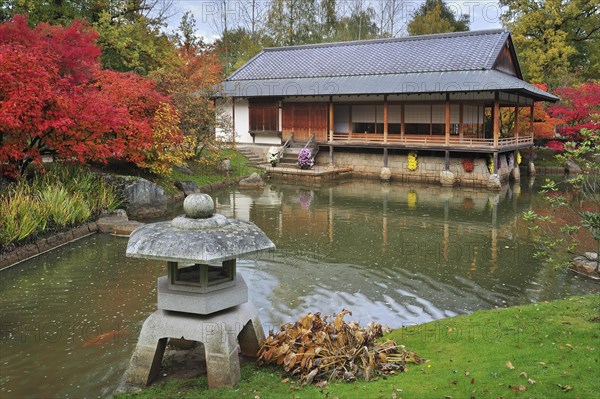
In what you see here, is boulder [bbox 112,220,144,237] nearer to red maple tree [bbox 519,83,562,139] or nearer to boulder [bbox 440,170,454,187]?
boulder [bbox 440,170,454,187]

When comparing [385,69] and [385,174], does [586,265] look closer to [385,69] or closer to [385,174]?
[385,174]

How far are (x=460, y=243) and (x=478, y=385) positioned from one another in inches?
338

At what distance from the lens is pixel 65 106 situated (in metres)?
12.9

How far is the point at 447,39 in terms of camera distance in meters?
28.5

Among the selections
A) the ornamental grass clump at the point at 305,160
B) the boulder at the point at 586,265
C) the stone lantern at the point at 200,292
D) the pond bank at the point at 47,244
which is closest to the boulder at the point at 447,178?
the ornamental grass clump at the point at 305,160

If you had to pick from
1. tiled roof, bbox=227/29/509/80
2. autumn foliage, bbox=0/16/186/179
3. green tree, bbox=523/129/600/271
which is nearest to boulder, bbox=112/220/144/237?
autumn foliage, bbox=0/16/186/179

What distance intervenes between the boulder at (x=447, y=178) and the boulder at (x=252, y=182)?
8.11 m

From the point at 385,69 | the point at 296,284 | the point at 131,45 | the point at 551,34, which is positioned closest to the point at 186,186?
the point at 131,45

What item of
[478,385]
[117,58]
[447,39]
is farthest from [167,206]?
[447,39]

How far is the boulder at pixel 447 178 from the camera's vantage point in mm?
23234

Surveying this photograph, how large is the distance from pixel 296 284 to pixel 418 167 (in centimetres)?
1624

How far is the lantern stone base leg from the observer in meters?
5.47

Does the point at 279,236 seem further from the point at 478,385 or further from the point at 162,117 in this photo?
the point at 478,385

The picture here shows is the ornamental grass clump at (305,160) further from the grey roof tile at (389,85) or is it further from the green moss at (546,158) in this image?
the green moss at (546,158)
